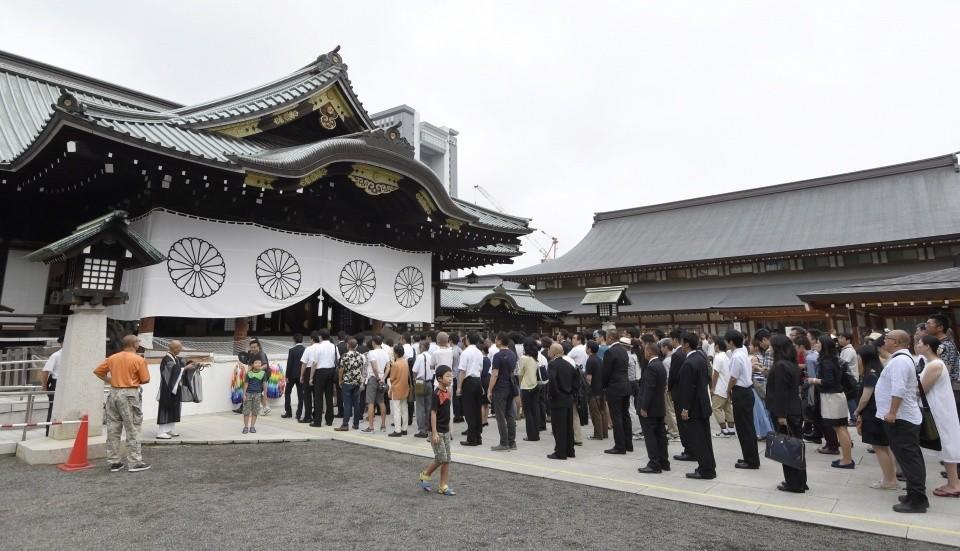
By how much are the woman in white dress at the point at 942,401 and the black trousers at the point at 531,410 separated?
5105 millimetres

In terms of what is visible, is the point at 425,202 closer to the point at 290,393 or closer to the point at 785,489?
the point at 290,393

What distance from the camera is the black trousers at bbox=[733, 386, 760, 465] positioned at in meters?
6.72

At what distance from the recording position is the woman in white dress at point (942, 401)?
203 inches

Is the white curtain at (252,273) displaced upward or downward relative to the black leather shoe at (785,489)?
upward

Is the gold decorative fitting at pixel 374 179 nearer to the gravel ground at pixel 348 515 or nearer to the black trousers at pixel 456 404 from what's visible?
the black trousers at pixel 456 404

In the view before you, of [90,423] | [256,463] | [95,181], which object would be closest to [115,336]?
[95,181]

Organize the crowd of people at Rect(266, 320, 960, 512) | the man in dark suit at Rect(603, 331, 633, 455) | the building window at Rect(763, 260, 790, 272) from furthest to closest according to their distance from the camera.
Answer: the building window at Rect(763, 260, 790, 272)
the man in dark suit at Rect(603, 331, 633, 455)
the crowd of people at Rect(266, 320, 960, 512)

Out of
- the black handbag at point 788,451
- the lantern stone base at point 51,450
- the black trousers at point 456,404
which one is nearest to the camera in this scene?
the black handbag at point 788,451

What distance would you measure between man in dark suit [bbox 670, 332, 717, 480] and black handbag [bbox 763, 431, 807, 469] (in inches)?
29.4

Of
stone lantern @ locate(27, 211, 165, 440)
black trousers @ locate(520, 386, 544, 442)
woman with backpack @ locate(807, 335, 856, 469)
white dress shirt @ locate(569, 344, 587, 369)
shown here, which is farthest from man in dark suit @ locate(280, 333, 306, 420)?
woman with backpack @ locate(807, 335, 856, 469)

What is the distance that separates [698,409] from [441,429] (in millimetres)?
3263

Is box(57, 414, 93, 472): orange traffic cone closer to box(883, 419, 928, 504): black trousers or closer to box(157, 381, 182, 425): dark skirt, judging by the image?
box(157, 381, 182, 425): dark skirt

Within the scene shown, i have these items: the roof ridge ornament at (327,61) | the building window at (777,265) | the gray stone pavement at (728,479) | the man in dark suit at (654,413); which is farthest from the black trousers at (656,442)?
the building window at (777,265)

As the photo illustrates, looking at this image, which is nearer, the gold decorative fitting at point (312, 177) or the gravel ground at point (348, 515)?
the gravel ground at point (348, 515)
